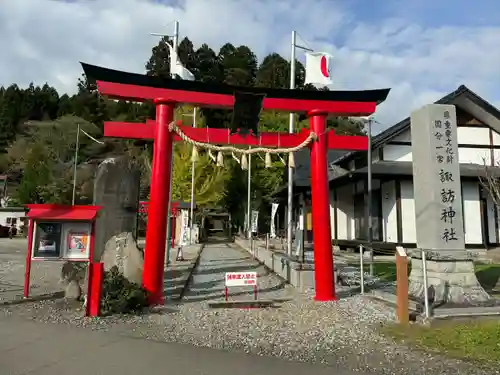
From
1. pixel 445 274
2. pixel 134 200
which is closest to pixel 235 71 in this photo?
pixel 134 200

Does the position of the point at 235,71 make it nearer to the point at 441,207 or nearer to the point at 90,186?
the point at 90,186

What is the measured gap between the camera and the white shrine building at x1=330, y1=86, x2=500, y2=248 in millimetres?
20188

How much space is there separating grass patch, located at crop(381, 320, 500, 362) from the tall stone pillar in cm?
132

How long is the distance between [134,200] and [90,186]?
123 ft

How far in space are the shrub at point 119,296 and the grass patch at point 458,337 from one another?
14.8 feet

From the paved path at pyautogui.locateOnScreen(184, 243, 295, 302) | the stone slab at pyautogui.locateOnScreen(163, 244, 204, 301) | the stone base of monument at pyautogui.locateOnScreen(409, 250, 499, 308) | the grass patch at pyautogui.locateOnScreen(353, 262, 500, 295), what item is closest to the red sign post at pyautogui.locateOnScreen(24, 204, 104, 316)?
the stone slab at pyautogui.locateOnScreen(163, 244, 204, 301)

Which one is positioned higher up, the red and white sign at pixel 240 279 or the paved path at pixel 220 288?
the red and white sign at pixel 240 279

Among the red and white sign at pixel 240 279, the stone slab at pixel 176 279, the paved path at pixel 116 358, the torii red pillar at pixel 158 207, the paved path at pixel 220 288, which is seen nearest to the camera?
the paved path at pixel 116 358

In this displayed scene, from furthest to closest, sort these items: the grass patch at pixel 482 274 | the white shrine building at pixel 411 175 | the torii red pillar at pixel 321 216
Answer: the white shrine building at pixel 411 175 < the grass patch at pixel 482 274 < the torii red pillar at pixel 321 216

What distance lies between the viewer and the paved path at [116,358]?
16.0 ft

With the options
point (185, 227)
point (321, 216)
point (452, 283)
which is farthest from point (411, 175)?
point (185, 227)

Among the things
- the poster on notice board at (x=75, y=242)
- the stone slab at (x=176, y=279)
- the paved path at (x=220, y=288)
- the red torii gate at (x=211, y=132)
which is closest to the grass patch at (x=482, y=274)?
the paved path at (x=220, y=288)

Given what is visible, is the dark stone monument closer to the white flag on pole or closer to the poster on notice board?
the poster on notice board

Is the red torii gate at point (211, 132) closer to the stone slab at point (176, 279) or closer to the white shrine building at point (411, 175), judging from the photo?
the stone slab at point (176, 279)
